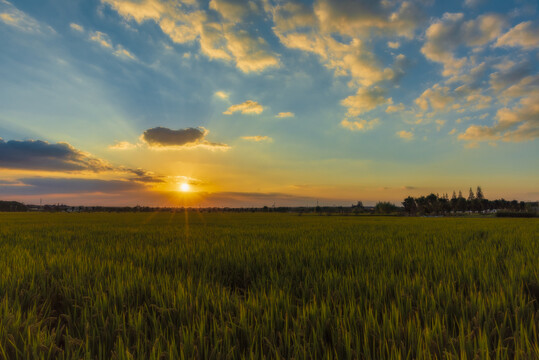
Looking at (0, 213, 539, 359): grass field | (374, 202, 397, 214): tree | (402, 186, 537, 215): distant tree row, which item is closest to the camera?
(0, 213, 539, 359): grass field

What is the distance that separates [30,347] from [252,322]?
1.33 meters

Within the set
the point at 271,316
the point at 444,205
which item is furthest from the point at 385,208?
the point at 271,316

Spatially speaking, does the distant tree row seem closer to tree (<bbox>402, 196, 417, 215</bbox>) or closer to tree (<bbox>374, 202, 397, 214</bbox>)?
tree (<bbox>402, 196, 417, 215</bbox>)

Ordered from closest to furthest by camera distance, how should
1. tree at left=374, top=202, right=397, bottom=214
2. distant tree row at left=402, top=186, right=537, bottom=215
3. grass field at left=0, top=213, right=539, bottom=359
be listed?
grass field at left=0, top=213, right=539, bottom=359 < tree at left=374, top=202, right=397, bottom=214 < distant tree row at left=402, top=186, right=537, bottom=215

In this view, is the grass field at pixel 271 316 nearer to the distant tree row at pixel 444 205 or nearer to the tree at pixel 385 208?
the tree at pixel 385 208

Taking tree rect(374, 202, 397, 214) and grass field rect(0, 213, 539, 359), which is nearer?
grass field rect(0, 213, 539, 359)

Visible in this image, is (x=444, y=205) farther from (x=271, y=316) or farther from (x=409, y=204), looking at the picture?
(x=271, y=316)

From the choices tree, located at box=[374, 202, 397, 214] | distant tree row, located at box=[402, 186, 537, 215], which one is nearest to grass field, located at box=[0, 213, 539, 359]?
tree, located at box=[374, 202, 397, 214]

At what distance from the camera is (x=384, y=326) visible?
1.74 meters

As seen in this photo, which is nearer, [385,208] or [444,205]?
[385,208]

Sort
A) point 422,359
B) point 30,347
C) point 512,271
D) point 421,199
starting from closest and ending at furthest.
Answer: point 422,359 < point 30,347 < point 512,271 < point 421,199

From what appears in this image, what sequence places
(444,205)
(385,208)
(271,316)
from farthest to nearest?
(444,205), (385,208), (271,316)

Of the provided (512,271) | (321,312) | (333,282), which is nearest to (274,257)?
(333,282)

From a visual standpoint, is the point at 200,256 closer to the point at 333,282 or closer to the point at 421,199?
the point at 333,282
